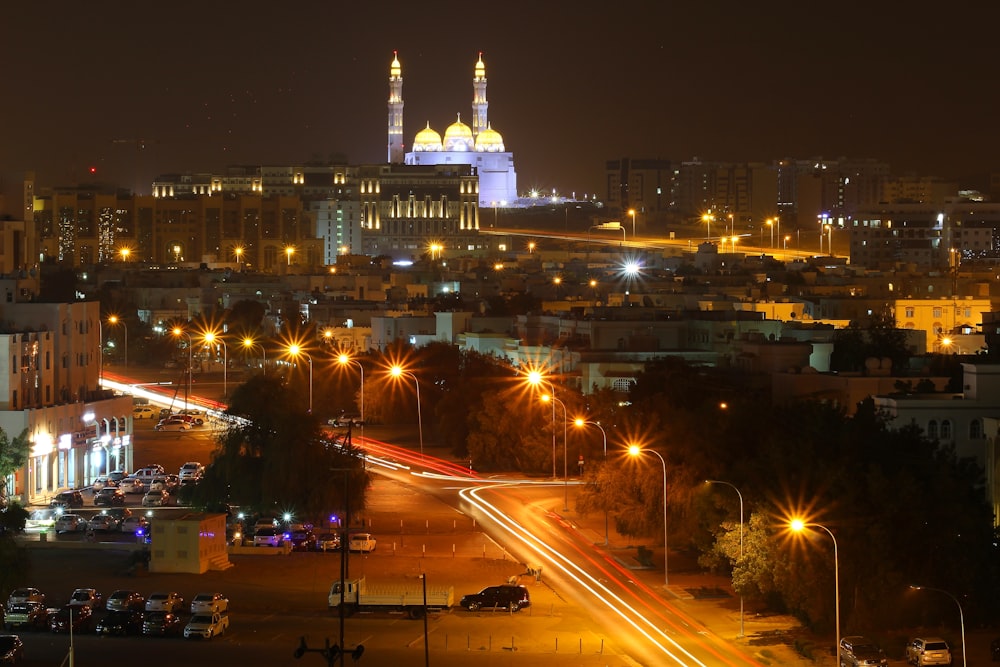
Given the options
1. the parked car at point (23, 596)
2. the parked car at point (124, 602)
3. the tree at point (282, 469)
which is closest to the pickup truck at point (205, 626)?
the parked car at point (124, 602)

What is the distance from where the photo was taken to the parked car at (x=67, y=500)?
3161 centimetres

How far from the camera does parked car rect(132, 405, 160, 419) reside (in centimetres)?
4456

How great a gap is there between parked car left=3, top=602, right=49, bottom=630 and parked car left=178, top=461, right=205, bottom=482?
11792 millimetres

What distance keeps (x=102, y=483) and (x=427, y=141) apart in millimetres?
105839

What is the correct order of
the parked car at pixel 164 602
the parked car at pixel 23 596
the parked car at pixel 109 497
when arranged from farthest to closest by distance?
the parked car at pixel 109 497 → the parked car at pixel 164 602 → the parked car at pixel 23 596

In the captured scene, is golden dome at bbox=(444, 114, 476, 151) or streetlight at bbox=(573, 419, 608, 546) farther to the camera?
golden dome at bbox=(444, 114, 476, 151)

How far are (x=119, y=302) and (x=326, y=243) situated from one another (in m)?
52.2

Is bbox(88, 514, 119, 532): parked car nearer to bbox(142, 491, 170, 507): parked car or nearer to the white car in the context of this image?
bbox(142, 491, 170, 507): parked car

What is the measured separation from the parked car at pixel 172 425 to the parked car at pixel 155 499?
1007cm

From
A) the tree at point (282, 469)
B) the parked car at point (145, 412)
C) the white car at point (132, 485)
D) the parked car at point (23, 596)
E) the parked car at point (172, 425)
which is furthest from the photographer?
the parked car at point (145, 412)

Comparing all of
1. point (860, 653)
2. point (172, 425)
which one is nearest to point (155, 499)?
point (172, 425)

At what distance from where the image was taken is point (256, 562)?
1049 inches

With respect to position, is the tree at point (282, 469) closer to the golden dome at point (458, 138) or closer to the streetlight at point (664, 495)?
the streetlight at point (664, 495)

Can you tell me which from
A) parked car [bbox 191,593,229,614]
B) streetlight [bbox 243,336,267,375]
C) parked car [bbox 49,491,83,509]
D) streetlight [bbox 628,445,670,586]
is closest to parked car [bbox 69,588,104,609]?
parked car [bbox 191,593,229,614]
